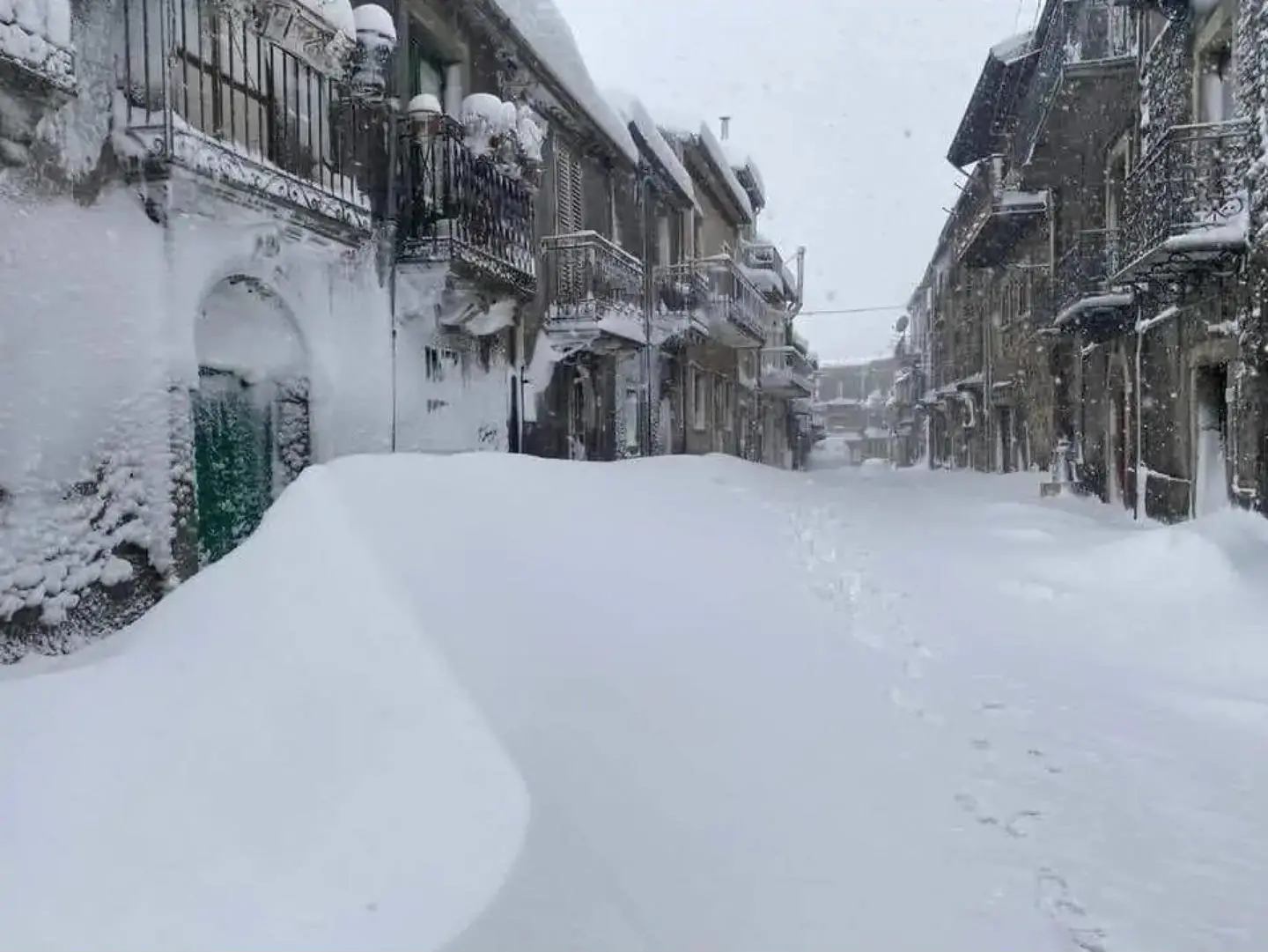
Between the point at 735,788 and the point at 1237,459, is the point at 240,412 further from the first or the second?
the point at 1237,459

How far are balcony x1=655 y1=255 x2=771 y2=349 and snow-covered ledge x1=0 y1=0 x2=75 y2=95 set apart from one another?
14.7 m

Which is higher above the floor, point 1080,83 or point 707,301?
point 1080,83

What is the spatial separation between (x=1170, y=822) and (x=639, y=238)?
1693cm

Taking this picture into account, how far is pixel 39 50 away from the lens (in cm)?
515

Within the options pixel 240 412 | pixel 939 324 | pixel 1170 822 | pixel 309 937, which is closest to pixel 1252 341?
pixel 1170 822

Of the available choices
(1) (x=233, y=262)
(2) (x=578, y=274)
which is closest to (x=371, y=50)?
(1) (x=233, y=262)

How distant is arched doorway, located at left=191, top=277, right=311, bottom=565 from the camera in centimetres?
755

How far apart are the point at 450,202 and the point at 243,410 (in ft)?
10.3

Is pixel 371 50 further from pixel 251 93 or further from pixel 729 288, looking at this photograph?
pixel 729 288

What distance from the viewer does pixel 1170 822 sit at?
3430mm

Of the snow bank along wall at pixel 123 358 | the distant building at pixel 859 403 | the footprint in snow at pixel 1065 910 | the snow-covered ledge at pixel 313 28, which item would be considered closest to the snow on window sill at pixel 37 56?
the snow bank along wall at pixel 123 358

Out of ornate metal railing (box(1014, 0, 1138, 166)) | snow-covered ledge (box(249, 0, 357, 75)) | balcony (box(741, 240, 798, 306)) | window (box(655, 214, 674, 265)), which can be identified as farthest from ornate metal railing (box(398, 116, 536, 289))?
balcony (box(741, 240, 798, 306))

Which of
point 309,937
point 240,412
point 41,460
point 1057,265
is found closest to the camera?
point 309,937

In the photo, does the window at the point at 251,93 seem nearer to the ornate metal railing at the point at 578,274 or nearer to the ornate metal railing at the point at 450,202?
the ornate metal railing at the point at 450,202
